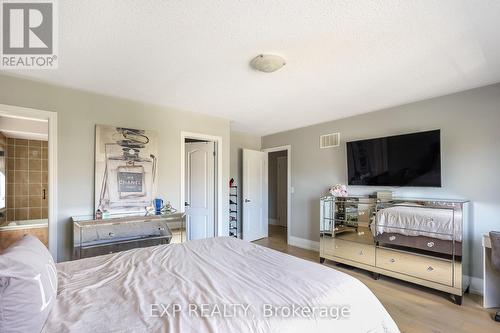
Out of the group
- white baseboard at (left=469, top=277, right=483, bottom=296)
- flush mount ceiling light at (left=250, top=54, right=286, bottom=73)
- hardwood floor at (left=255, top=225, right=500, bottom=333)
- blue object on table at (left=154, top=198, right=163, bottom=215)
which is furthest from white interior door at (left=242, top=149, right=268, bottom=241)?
white baseboard at (left=469, top=277, right=483, bottom=296)

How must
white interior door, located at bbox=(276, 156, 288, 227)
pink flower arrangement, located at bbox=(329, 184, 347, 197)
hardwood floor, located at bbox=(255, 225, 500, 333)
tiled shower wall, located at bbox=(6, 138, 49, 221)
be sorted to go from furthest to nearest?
1. white interior door, located at bbox=(276, 156, 288, 227)
2. tiled shower wall, located at bbox=(6, 138, 49, 221)
3. pink flower arrangement, located at bbox=(329, 184, 347, 197)
4. hardwood floor, located at bbox=(255, 225, 500, 333)

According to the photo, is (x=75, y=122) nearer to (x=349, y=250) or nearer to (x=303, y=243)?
(x=349, y=250)

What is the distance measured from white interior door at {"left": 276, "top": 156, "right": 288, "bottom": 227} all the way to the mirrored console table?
4140 millimetres

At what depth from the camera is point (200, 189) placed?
13.8 feet

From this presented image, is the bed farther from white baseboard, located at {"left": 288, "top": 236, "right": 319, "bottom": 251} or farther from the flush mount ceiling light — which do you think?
the flush mount ceiling light

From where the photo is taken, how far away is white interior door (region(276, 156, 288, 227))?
Answer: 696 centimetres

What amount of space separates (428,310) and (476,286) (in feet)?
2.97

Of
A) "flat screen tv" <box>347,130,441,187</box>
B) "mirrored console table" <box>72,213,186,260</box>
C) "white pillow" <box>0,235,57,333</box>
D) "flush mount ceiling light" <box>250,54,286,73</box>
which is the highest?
"flush mount ceiling light" <box>250,54,286,73</box>

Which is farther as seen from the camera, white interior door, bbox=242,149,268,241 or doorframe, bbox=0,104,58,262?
white interior door, bbox=242,149,268,241

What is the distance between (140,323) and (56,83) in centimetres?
286

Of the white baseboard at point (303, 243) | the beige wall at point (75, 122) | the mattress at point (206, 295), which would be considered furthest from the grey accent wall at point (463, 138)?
the beige wall at point (75, 122)

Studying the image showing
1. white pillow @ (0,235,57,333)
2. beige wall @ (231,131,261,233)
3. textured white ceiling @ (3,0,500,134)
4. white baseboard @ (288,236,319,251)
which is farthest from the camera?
beige wall @ (231,131,261,233)

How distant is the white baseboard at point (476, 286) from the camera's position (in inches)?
111

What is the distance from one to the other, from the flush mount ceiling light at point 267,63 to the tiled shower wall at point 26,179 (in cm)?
573
